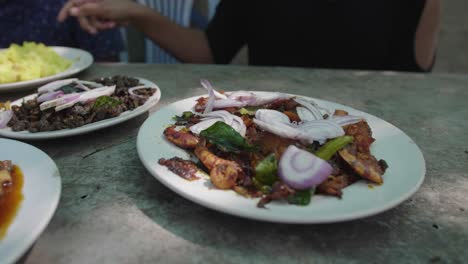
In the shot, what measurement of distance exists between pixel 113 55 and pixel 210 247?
2.45 m

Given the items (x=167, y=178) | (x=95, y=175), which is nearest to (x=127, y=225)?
(x=167, y=178)

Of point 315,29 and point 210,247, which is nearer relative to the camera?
point 210,247

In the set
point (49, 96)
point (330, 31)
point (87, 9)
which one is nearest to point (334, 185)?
point (49, 96)

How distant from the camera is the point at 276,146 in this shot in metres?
1.05

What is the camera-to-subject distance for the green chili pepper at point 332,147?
1.00 metres

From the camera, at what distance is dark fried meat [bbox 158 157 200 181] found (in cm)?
95

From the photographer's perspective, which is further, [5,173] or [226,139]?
[226,139]

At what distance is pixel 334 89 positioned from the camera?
6.64ft

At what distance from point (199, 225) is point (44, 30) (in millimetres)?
2428

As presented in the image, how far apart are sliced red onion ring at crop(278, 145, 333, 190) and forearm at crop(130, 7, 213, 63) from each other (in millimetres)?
1914

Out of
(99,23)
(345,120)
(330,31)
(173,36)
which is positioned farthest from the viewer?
(173,36)

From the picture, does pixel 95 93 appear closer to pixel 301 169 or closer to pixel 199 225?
pixel 199 225

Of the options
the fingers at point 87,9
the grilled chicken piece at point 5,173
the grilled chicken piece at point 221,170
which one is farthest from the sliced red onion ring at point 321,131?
the fingers at point 87,9

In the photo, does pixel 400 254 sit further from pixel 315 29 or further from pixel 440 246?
pixel 315 29
